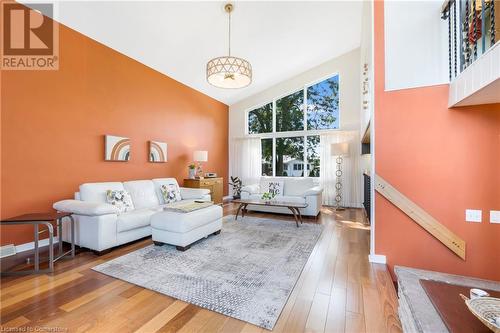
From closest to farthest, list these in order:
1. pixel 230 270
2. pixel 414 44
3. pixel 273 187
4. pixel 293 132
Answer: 1. pixel 230 270
2. pixel 414 44
3. pixel 273 187
4. pixel 293 132

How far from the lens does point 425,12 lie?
2.52 meters

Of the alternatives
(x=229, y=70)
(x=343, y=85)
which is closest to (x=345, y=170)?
(x=343, y=85)

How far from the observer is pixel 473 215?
2.29 metres

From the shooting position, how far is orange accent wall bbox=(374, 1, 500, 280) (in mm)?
2236

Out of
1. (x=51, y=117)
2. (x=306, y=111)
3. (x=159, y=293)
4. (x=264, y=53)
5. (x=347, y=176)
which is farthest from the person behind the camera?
(x=306, y=111)

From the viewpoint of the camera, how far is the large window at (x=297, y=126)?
6.41 m

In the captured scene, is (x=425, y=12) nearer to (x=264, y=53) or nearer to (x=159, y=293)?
(x=264, y=53)

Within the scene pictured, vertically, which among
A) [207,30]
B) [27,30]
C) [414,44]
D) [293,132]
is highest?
[207,30]

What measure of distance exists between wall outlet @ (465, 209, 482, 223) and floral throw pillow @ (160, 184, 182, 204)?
4.21m

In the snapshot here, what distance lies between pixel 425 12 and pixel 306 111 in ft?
13.4

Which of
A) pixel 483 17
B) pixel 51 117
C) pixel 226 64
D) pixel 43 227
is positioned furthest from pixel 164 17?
pixel 483 17

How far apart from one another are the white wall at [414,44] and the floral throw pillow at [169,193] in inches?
150

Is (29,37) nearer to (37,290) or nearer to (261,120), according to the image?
(37,290)

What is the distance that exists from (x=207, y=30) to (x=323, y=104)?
3.88 m
